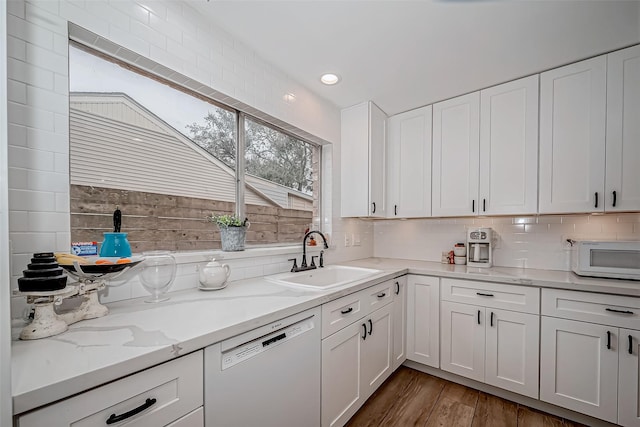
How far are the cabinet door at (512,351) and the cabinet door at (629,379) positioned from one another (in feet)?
1.30

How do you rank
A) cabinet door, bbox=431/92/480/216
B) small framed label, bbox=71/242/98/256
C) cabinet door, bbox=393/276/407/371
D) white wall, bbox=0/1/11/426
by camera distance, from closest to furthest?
white wall, bbox=0/1/11/426 → small framed label, bbox=71/242/98/256 → cabinet door, bbox=393/276/407/371 → cabinet door, bbox=431/92/480/216

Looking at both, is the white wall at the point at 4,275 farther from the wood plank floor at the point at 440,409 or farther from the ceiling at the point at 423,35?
the wood plank floor at the point at 440,409

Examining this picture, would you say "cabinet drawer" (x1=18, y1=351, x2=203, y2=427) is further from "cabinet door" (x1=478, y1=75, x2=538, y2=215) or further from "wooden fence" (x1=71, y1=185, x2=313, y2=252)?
"cabinet door" (x1=478, y1=75, x2=538, y2=215)

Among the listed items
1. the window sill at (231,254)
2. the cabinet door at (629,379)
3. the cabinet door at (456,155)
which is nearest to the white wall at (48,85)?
the window sill at (231,254)

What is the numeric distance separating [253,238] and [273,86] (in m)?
1.13

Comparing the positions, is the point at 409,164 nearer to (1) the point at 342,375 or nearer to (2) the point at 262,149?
(2) the point at 262,149

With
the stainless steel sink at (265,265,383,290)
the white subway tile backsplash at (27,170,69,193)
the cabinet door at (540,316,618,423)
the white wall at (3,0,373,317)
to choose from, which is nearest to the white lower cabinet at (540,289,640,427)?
the cabinet door at (540,316,618,423)

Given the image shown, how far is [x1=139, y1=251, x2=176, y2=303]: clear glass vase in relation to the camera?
4.45 ft

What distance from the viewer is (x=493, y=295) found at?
2133mm

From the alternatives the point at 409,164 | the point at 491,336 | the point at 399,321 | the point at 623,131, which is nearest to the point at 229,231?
the point at 399,321

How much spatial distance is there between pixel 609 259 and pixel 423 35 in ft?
6.26

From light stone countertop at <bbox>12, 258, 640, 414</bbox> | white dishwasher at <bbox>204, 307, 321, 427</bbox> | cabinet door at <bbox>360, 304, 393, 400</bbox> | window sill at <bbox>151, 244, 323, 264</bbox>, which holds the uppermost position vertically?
window sill at <bbox>151, 244, 323, 264</bbox>

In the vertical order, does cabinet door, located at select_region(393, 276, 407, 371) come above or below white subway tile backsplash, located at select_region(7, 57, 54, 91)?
below

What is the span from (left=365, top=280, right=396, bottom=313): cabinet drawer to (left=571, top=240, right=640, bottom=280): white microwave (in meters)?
1.29
